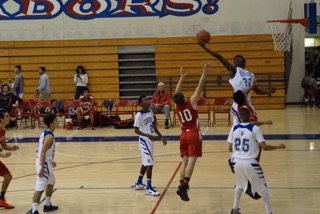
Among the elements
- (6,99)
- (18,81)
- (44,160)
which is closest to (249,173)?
(44,160)

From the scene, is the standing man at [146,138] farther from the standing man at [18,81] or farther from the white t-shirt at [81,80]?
the white t-shirt at [81,80]

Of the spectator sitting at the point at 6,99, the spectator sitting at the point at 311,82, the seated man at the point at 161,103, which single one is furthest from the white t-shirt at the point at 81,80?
the spectator sitting at the point at 311,82

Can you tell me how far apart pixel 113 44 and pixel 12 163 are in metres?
9.16

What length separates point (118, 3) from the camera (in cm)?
1903

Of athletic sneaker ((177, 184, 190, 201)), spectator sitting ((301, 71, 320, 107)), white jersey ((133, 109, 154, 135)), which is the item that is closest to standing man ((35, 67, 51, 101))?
spectator sitting ((301, 71, 320, 107))

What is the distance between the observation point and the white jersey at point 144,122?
25.9 feet

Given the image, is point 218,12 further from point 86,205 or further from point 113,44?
point 86,205

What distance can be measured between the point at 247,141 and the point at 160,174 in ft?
11.2

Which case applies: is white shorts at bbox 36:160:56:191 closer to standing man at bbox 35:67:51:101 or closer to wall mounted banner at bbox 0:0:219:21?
standing man at bbox 35:67:51:101

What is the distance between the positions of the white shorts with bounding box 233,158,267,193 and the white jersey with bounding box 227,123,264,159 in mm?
70

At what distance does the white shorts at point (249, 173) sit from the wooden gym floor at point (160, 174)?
29.9 inches

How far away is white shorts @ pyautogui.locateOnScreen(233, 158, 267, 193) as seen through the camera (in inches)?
243

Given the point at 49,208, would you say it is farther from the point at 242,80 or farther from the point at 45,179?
the point at 242,80

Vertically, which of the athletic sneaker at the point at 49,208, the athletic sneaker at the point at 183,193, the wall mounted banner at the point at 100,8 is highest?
the wall mounted banner at the point at 100,8
